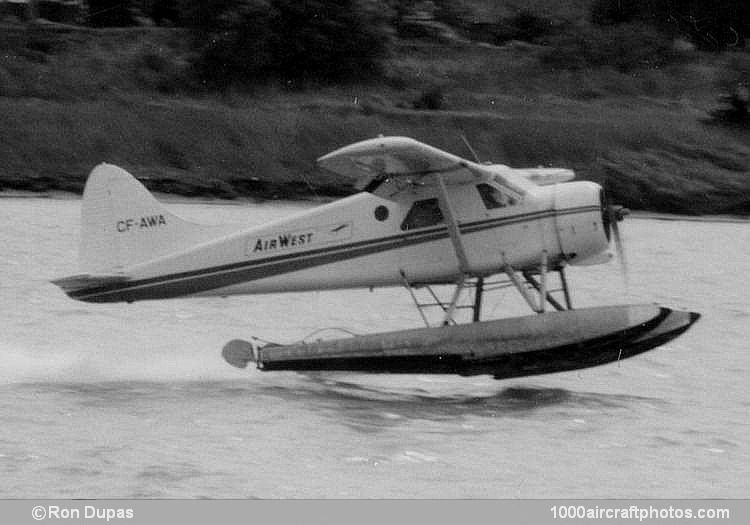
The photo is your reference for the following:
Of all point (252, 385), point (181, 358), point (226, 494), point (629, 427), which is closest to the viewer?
point (226, 494)

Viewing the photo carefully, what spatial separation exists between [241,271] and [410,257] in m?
1.64

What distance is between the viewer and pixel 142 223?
16984mm

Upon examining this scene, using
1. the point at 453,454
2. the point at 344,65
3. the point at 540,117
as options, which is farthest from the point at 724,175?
the point at 453,454

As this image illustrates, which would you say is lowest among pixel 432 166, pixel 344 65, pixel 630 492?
pixel 630 492

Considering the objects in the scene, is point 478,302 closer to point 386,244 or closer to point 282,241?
point 386,244

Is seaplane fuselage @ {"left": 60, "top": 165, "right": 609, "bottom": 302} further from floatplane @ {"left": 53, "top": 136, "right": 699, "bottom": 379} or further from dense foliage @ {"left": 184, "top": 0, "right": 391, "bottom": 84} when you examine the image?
dense foliage @ {"left": 184, "top": 0, "right": 391, "bottom": 84}

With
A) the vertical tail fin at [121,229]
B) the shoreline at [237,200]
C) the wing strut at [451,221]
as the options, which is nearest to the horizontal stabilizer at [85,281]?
the vertical tail fin at [121,229]

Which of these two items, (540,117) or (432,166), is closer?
(432,166)

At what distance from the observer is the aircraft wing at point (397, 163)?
15.1 meters

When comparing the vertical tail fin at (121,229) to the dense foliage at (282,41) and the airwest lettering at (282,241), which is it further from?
the dense foliage at (282,41)

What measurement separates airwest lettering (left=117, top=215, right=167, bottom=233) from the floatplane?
0.05 feet

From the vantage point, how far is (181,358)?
18.6m

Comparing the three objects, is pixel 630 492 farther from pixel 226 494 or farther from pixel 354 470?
pixel 226 494

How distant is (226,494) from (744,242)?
22907mm
